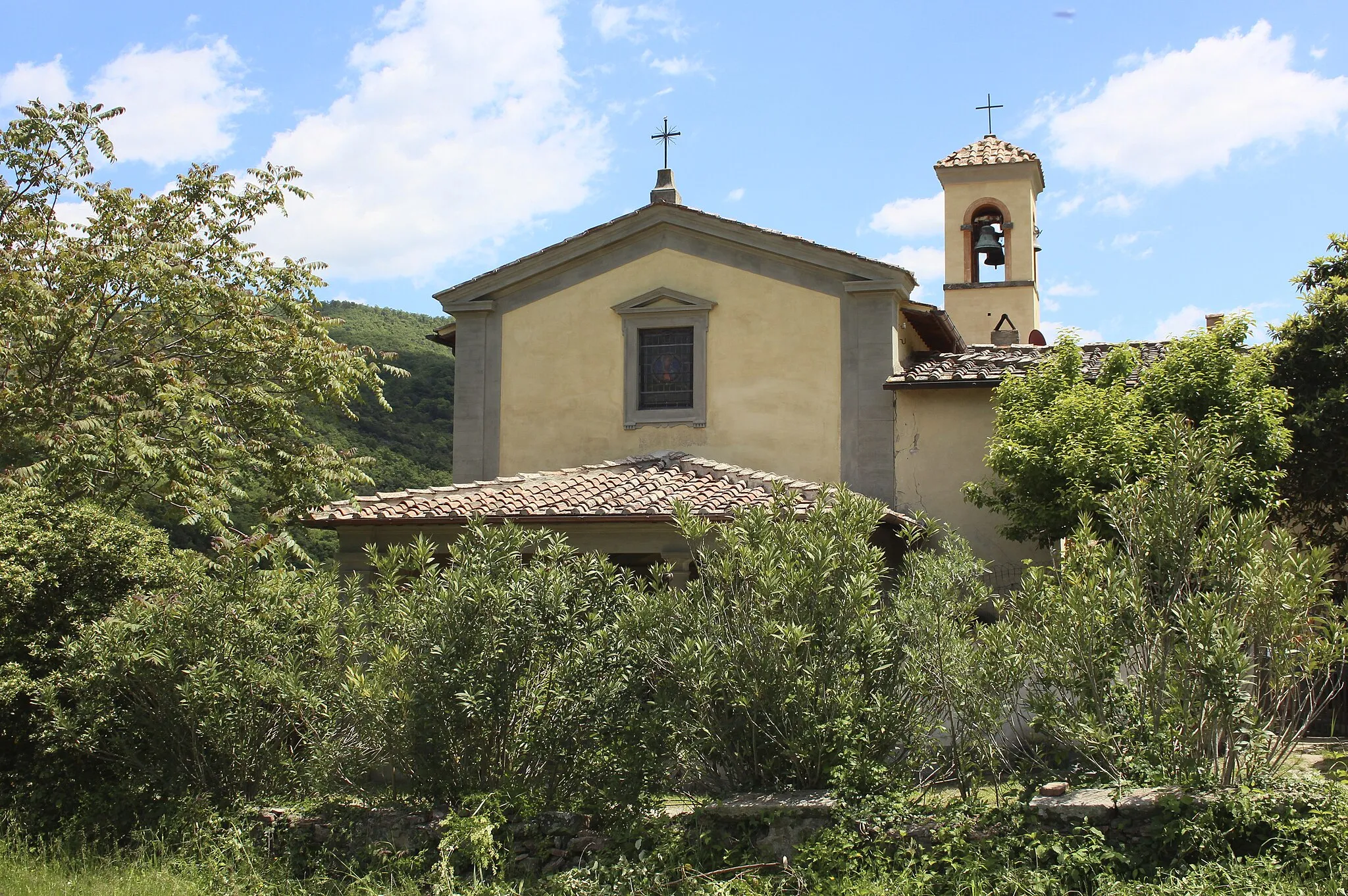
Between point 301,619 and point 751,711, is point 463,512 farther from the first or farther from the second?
point 751,711

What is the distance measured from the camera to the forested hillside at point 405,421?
94.9 ft

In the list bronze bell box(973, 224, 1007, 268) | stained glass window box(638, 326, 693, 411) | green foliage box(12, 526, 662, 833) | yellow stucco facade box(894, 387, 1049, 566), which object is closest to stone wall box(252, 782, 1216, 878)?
green foliage box(12, 526, 662, 833)

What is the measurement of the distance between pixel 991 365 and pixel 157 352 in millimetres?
10999

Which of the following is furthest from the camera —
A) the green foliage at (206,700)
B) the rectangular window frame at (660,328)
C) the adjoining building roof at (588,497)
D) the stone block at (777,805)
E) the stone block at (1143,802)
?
the rectangular window frame at (660,328)

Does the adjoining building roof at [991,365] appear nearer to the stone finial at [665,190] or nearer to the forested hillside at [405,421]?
the stone finial at [665,190]

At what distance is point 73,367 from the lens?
47.5 ft

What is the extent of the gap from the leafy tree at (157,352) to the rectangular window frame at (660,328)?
373 cm

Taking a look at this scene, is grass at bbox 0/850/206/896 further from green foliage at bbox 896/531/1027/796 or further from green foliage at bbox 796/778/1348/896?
green foliage at bbox 896/531/1027/796

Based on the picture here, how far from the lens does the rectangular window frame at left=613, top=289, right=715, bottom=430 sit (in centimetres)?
1656

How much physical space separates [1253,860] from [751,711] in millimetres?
3170

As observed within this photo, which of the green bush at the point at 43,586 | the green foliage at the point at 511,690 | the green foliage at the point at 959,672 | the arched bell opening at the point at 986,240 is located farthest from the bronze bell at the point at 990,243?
the green bush at the point at 43,586

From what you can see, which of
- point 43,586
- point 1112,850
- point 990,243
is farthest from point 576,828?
point 990,243

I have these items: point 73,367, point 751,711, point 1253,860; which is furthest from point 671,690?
point 73,367

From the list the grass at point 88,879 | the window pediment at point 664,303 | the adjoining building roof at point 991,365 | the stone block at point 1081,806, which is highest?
the window pediment at point 664,303
